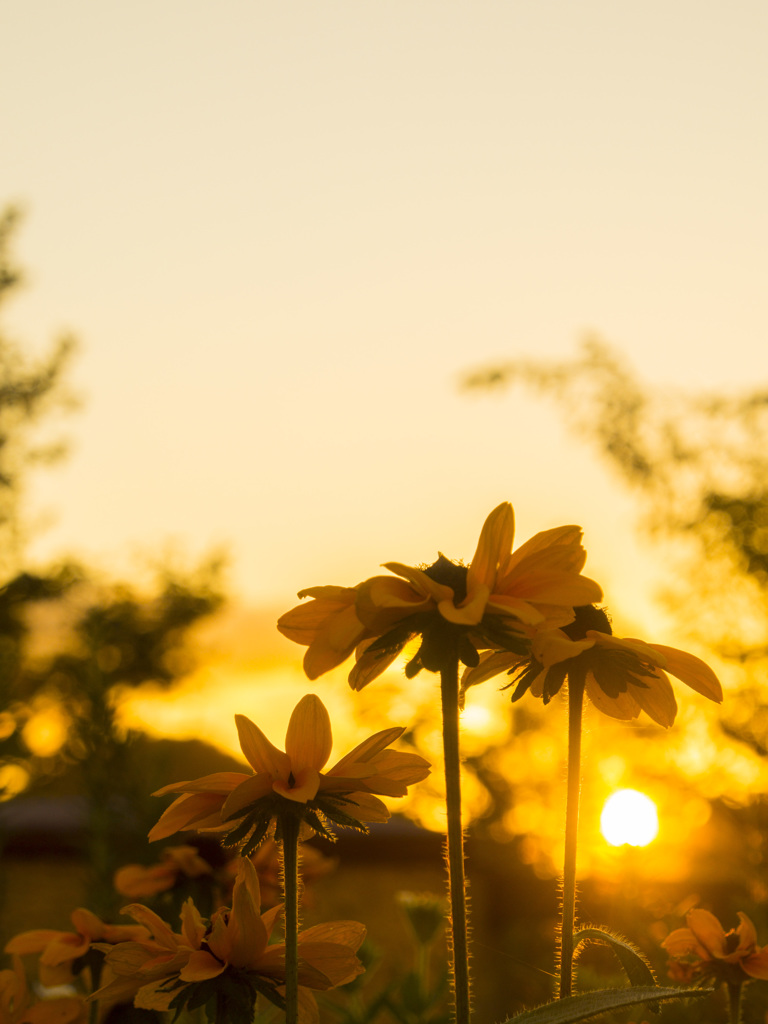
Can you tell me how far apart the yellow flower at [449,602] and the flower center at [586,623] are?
0.17 meters

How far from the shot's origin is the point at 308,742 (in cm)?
99

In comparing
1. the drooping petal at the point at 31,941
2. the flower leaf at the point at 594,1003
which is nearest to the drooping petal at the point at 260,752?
Answer: the flower leaf at the point at 594,1003

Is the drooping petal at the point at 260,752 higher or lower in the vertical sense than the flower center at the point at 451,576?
lower

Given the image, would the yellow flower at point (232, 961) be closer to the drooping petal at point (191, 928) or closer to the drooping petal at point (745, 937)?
the drooping petal at point (191, 928)

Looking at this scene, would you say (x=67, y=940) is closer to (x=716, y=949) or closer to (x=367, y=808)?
(x=367, y=808)

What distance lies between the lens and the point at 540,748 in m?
15.3

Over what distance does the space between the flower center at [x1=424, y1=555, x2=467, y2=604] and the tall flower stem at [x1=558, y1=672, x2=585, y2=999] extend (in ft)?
0.70

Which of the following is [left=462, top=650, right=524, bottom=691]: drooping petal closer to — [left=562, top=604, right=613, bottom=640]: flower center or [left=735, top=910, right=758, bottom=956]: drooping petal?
[left=562, top=604, right=613, bottom=640]: flower center

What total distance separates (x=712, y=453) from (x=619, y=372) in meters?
1.21

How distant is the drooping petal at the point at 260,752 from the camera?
3.14 ft

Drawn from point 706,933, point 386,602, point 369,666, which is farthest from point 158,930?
point 706,933

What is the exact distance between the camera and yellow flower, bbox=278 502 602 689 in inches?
34.8

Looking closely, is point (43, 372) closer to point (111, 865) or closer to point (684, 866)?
point (684, 866)

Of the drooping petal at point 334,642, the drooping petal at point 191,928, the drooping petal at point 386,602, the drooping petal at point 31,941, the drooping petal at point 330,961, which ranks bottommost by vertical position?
the drooping petal at point 31,941
